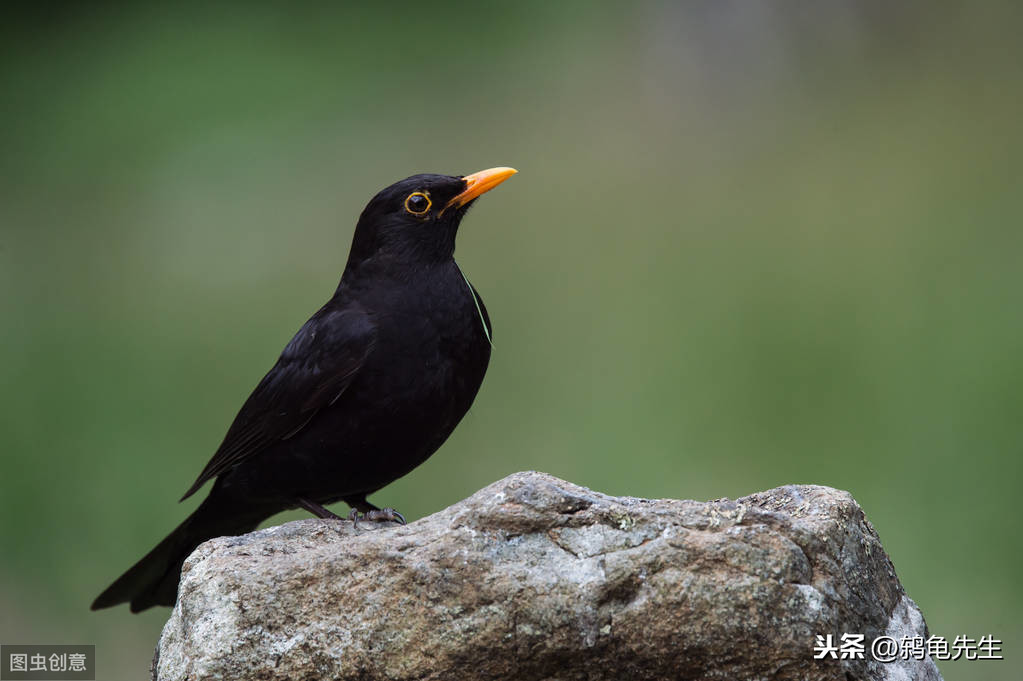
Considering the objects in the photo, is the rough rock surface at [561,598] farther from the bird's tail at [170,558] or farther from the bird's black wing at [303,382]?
the bird's tail at [170,558]

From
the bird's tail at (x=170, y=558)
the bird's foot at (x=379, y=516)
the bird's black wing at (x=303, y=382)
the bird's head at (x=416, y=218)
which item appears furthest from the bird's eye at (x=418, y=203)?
the bird's tail at (x=170, y=558)

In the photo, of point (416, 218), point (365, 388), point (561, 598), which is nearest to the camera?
point (561, 598)

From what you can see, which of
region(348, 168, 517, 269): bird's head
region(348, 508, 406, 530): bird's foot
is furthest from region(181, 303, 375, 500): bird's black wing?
region(348, 508, 406, 530): bird's foot

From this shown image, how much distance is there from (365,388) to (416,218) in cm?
85

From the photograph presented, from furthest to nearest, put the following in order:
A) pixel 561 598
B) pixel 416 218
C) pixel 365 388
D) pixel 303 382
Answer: pixel 416 218, pixel 303 382, pixel 365 388, pixel 561 598

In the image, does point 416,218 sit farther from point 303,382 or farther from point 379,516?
point 379,516

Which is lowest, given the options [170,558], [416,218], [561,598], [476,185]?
[561,598]

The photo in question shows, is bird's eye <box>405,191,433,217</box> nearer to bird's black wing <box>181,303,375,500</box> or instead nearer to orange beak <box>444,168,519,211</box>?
orange beak <box>444,168,519,211</box>

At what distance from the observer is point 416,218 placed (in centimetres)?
480

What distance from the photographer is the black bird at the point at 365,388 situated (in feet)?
14.4

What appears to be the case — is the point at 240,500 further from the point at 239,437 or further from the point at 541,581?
the point at 541,581

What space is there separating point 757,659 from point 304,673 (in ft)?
4.44

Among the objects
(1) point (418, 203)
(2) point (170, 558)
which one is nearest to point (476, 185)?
(1) point (418, 203)

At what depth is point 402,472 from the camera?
455 centimetres
